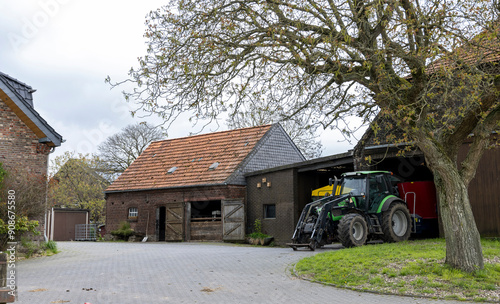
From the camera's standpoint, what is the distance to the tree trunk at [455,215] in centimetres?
959

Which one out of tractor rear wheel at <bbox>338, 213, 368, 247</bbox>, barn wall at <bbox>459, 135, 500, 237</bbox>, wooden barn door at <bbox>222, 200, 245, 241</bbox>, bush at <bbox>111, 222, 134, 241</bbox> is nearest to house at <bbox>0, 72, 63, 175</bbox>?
tractor rear wheel at <bbox>338, 213, 368, 247</bbox>

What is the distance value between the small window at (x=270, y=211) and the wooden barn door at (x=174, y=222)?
4.87 meters

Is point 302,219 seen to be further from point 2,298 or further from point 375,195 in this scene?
point 2,298

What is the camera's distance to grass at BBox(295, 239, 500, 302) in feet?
28.4

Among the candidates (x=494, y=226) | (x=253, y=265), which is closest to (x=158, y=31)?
(x=253, y=265)

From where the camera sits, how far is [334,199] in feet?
53.3

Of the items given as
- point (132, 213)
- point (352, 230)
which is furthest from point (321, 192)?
point (132, 213)

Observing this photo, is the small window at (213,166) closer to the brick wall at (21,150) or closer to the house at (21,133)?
the house at (21,133)

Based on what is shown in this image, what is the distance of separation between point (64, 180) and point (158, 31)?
37873 millimetres

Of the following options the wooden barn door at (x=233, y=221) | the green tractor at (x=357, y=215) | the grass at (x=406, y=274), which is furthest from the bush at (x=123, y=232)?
the grass at (x=406, y=274)

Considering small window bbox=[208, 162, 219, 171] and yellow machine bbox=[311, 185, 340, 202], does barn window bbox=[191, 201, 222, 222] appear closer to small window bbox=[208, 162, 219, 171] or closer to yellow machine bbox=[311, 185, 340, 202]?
small window bbox=[208, 162, 219, 171]

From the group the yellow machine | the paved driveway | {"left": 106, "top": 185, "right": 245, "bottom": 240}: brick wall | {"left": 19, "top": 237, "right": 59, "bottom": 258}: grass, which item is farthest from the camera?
{"left": 106, "top": 185, "right": 245, "bottom": 240}: brick wall

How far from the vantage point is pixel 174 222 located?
2630 centimetres

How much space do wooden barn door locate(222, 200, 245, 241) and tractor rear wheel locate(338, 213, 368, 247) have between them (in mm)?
9289
